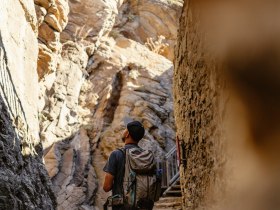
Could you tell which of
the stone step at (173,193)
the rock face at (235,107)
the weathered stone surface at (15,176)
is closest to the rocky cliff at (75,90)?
the weathered stone surface at (15,176)

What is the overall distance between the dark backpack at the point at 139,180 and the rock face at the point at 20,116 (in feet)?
5.65

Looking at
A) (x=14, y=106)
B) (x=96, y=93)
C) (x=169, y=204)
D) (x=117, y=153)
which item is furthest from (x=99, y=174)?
(x=117, y=153)

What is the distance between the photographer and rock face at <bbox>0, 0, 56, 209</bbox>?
4543 millimetres

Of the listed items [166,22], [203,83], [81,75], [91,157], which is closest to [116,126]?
[91,157]

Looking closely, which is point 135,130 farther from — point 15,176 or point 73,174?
point 73,174

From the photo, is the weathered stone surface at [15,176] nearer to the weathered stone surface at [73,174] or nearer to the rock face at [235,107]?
the rock face at [235,107]

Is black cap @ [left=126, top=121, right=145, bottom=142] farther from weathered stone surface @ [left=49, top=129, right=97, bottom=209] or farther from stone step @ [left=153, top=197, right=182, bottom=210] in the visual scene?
Result: weathered stone surface @ [left=49, top=129, right=97, bottom=209]

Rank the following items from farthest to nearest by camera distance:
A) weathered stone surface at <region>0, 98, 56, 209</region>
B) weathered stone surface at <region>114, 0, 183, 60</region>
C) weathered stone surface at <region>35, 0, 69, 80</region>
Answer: weathered stone surface at <region>114, 0, 183, 60</region> → weathered stone surface at <region>35, 0, 69, 80</region> → weathered stone surface at <region>0, 98, 56, 209</region>

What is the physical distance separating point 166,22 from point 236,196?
56.4 feet

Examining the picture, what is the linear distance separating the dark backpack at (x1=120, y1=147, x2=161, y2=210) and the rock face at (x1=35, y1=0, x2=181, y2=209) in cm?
755

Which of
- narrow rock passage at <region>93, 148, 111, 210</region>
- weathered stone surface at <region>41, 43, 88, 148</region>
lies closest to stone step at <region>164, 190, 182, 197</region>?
narrow rock passage at <region>93, 148, 111, 210</region>

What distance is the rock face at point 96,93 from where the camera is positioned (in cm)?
1151

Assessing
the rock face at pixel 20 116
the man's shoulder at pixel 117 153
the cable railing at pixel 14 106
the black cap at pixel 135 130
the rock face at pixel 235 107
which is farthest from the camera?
the cable railing at pixel 14 106

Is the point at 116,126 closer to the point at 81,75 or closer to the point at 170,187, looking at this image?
the point at 81,75
